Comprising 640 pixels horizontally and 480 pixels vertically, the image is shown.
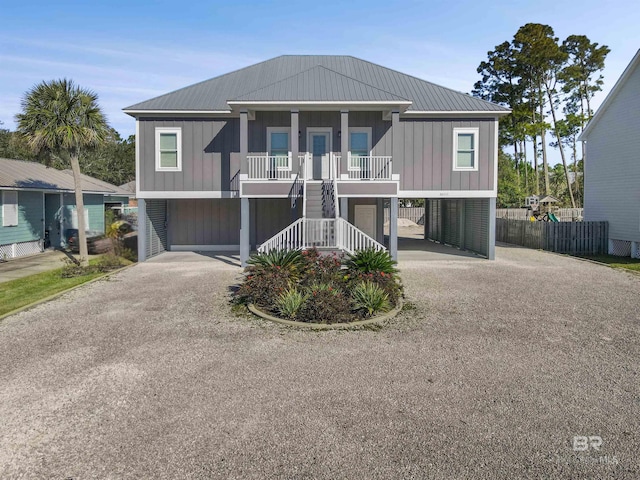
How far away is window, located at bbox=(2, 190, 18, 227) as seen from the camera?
17664mm

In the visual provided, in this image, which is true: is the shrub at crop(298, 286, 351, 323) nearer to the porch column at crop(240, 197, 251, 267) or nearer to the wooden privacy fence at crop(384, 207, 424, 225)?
the porch column at crop(240, 197, 251, 267)

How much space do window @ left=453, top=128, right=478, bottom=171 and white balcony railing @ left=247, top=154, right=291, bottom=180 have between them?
6661 mm

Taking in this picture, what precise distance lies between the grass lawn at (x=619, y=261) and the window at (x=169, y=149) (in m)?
17.0

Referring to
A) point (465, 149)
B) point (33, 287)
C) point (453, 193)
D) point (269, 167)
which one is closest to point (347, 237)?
point (269, 167)

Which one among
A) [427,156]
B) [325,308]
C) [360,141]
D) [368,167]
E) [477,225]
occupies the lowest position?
[325,308]

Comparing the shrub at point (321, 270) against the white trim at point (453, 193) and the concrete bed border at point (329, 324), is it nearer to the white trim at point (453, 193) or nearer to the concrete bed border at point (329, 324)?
the concrete bed border at point (329, 324)

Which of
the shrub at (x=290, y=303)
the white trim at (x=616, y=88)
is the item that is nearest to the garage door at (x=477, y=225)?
the white trim at (x=616, y=88)

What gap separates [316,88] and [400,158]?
428 cm

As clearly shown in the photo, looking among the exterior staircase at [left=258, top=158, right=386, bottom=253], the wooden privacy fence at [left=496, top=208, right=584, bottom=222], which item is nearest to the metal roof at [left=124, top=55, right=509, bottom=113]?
the exterior staircase at [left=258, top=158, right=386, bottom=253]

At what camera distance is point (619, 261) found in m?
17.2

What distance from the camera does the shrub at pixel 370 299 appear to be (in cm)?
890

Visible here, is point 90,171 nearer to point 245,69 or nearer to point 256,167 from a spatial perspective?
point 245,69

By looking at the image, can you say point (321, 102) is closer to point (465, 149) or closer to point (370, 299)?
point (465, 149)

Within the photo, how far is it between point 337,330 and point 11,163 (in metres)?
22.2
